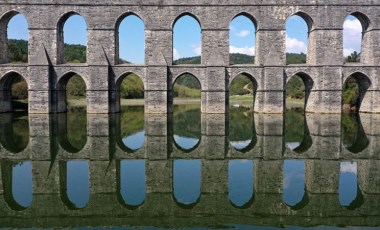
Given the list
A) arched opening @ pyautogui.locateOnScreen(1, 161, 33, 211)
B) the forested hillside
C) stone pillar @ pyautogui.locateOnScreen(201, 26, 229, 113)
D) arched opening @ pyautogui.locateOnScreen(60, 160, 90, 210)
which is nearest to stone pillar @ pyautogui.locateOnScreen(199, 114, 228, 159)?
arched opening @ pyautogui.locateOnScreen(60, 160, 90, 210)

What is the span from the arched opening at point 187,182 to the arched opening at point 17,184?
Result: 10.8ft

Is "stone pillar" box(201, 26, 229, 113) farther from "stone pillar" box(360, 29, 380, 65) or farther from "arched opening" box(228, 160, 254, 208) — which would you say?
"arched opening" box(228, 160, 254, 208)

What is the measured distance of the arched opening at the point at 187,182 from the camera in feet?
24.5

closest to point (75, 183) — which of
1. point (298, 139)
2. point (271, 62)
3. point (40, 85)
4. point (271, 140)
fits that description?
point (271, 140)

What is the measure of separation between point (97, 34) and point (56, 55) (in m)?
3.89

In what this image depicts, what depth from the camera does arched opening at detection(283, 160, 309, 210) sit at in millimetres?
7375

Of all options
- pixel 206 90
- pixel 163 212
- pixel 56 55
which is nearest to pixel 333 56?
pixel 206 90

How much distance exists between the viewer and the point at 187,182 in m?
8.83

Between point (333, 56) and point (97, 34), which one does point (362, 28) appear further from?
point (97, 34)

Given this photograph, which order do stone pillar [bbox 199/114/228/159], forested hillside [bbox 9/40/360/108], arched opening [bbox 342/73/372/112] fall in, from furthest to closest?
forested hillside [bbox 9/40/360/108] < arched opening [bbox 342/73/372/112] < stone pillar [bbox 199/114/228/159]

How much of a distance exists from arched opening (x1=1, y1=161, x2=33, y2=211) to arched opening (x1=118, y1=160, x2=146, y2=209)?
80.7 inches

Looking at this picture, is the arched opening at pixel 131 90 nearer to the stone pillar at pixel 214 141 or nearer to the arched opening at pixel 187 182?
the stone pillar at pixel 214 141

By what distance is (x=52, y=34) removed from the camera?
28109 mm

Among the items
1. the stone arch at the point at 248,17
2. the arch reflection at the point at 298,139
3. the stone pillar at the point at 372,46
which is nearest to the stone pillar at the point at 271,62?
the stone arch at the point at 248,17
